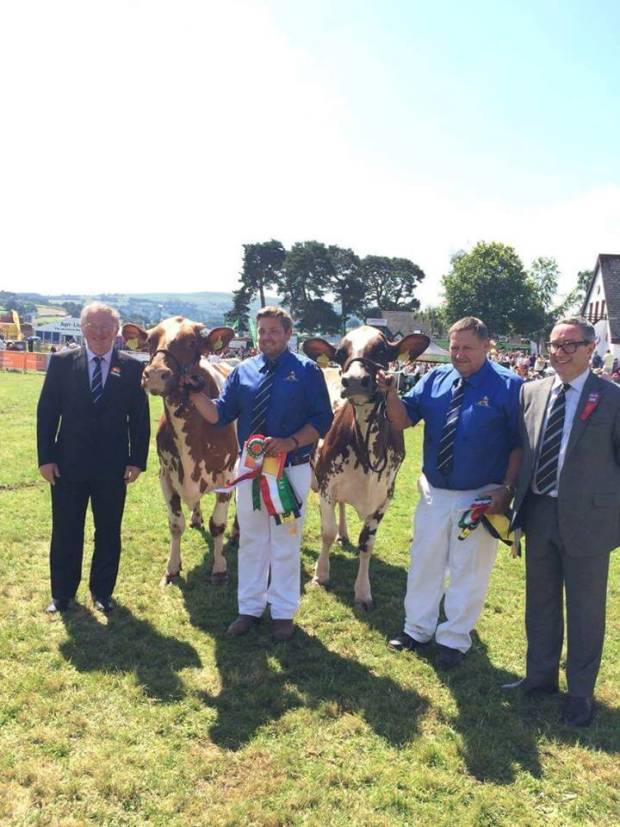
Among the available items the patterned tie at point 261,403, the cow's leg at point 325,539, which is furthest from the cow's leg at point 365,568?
the patterned tie at point 261,403

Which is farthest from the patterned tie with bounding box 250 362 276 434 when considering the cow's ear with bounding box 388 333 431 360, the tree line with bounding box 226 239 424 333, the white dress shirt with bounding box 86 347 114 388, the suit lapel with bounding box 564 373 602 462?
the tree line with bounding box 226 239 424 333

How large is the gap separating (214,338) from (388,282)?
7935 centimetres

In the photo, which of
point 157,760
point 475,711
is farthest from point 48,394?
point 475,711

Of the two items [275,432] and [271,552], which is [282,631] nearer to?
[271,552]

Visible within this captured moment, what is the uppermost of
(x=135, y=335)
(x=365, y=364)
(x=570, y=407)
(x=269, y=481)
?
(x=135, y=335)

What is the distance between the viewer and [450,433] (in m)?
4.33

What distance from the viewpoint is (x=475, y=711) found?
4.03 m

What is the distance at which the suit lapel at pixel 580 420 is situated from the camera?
3803 mm

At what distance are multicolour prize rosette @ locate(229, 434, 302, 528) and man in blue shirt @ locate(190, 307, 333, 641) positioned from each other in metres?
0.07

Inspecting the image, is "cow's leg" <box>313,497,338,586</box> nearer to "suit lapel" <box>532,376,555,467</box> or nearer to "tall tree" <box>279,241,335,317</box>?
"suit lapel" <box>532,376,555,467</box>

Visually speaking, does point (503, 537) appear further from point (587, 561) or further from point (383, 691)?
point (383, 691)

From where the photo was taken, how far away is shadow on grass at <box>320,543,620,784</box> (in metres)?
3.56

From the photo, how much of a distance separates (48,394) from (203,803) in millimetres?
3194

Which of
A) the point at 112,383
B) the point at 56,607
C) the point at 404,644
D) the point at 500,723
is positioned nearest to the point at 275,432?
the point at 112,383
